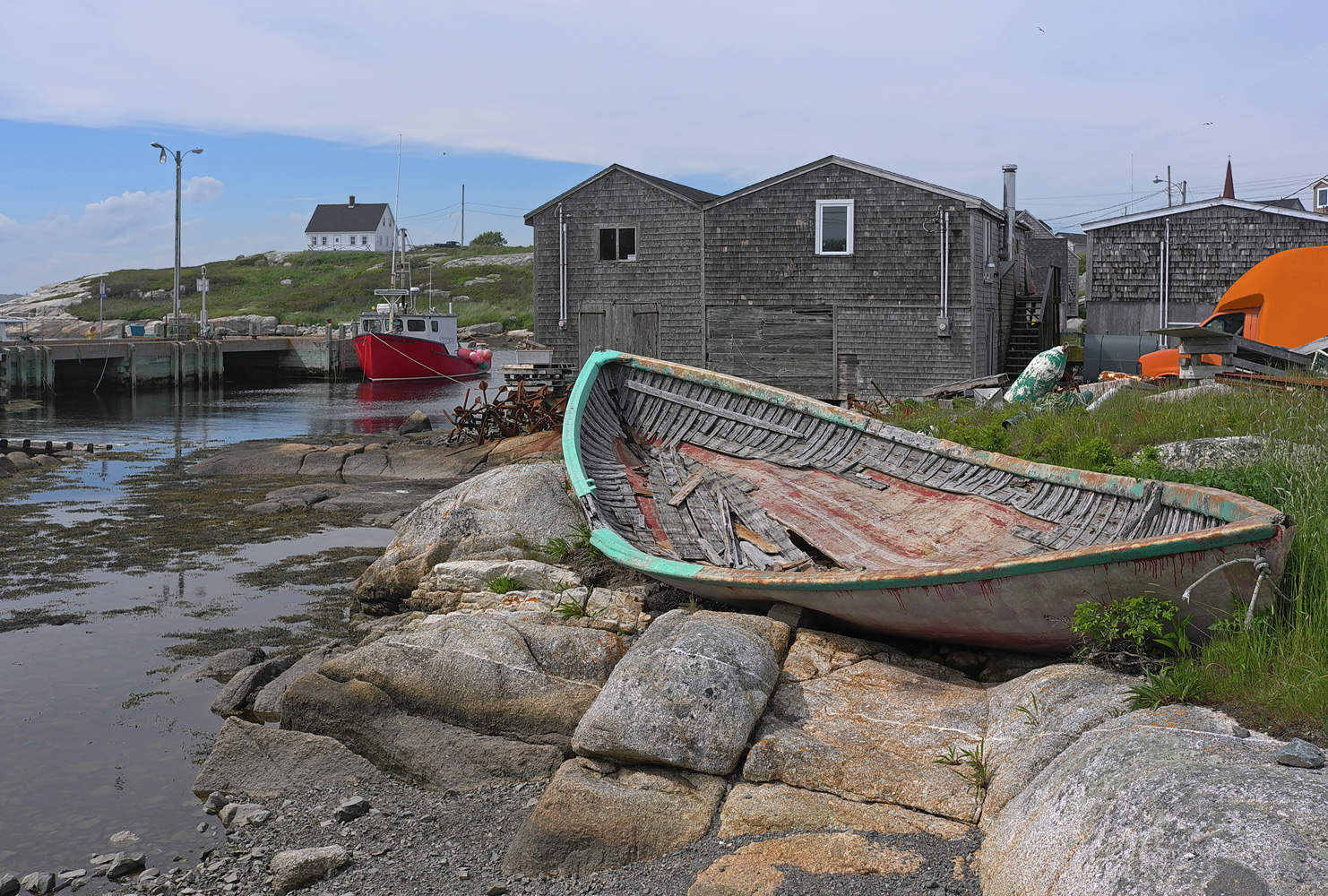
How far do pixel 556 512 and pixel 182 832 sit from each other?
4.42m

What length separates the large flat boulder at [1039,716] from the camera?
472 cm

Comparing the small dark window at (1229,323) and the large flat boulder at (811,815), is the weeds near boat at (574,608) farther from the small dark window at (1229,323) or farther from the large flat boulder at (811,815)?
the small dark window at (1229,323)

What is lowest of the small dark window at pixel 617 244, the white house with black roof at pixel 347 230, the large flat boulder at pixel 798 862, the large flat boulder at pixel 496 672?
the large flat boulder at pixel 798 862

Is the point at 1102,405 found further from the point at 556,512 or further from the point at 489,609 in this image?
the point at 489,609

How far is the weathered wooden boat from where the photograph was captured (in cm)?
521

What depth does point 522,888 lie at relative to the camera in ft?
15.9

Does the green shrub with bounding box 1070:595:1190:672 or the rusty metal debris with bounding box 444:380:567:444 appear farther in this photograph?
the rusty metal debris with bounding box 444:380:567:444

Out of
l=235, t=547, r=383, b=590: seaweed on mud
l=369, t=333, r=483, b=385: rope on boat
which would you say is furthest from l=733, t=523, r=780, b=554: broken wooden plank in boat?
l=369, t=333, r=483, b=385: rope on boat

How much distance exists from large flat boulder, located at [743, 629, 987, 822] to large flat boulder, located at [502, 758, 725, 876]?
0.35m

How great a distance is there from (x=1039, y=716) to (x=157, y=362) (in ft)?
147

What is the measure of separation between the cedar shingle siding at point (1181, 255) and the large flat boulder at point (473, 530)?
17882mm

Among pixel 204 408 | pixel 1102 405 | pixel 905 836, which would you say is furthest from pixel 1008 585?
pixel 204 408

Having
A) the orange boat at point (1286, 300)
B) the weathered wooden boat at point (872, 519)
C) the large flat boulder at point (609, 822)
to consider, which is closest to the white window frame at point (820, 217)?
the orange boat at point (1286, 300)

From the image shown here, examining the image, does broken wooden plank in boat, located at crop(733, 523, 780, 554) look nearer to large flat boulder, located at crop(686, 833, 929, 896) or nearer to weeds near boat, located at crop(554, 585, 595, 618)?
weeds near boat, located at crop(554, 585, 595, 618)
